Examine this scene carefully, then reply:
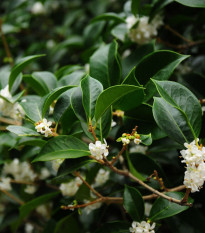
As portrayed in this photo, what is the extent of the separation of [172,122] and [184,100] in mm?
67

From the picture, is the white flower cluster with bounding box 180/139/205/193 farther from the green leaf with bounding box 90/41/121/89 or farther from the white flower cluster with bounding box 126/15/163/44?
the white flower cluster with bounding box 126/15/163/44

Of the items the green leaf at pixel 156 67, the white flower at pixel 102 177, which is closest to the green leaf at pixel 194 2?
the green leaf at pixel 156 67

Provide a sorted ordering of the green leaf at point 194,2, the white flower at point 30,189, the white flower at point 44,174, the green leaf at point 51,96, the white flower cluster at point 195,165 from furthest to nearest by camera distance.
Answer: the white flower at point 44,174, the white flower at point 30,189, the green leaf at point 194,2, the green leaf at point 51,96, the white flower cluster at point 195,165

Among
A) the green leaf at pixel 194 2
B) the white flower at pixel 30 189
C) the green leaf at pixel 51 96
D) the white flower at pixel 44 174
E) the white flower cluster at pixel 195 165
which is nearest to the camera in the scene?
the white flower cluster at pixel 195 165

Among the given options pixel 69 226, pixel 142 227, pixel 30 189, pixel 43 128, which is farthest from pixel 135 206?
pixel 30 189

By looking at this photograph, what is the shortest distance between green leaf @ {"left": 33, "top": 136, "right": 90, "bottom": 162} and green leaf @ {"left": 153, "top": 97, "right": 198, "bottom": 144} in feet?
0.70

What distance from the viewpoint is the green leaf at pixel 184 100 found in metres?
0.76

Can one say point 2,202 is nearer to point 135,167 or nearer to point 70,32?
point 135,167

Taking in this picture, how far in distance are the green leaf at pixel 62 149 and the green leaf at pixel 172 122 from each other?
214mm

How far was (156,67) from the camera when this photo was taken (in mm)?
925

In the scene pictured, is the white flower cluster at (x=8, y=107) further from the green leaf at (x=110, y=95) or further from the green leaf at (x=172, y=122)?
the green leaf at (x=172, y=122)

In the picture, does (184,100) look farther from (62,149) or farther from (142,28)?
(142,28)

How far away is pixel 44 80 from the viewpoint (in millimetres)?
1070

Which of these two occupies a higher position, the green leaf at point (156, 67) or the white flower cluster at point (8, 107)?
the green leaf at point (156, 67)
